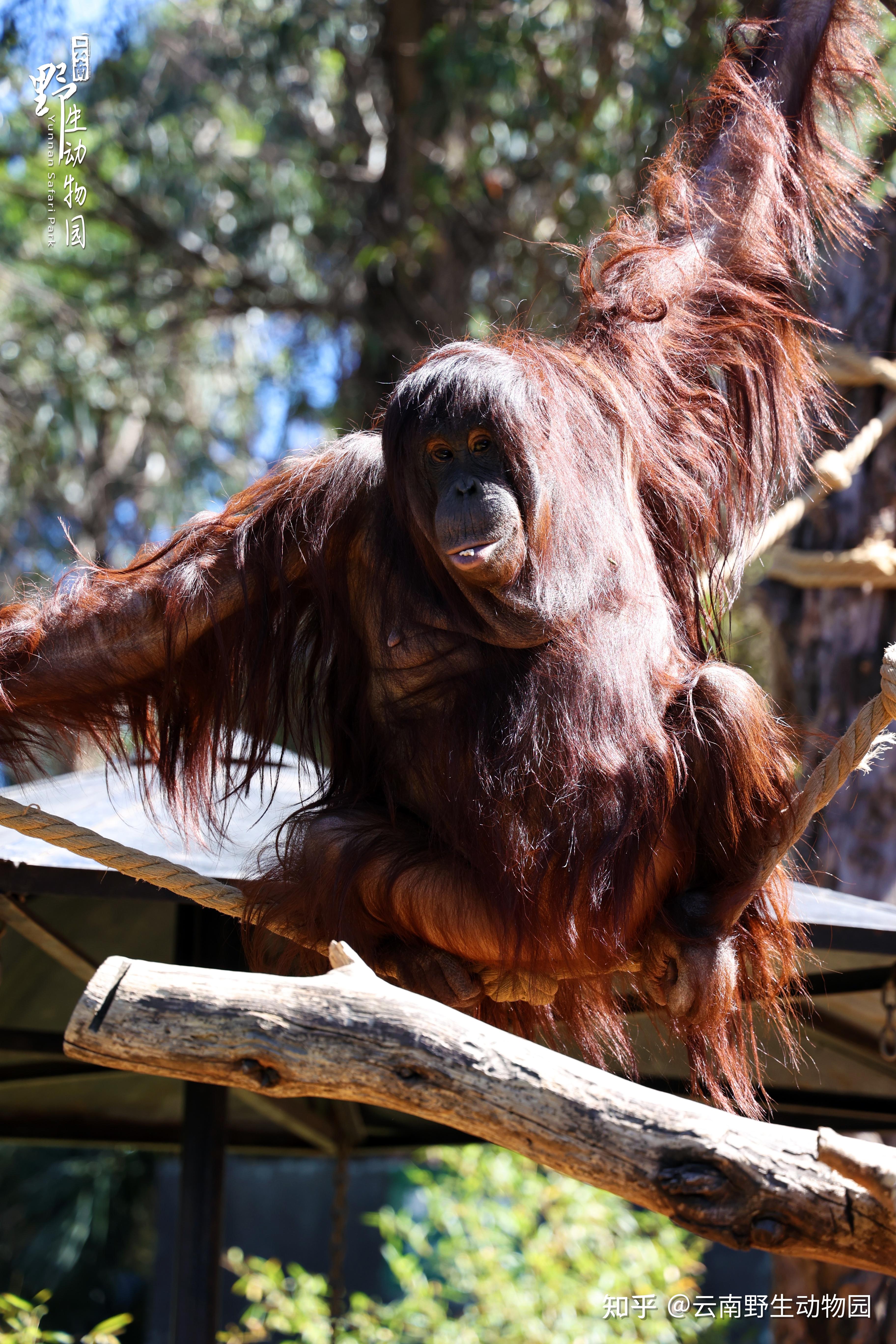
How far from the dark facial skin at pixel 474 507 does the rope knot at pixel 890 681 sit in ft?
1.78

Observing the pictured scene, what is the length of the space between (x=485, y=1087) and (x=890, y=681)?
880mm

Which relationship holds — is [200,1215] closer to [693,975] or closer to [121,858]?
[121,858]

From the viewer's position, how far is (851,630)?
4.20 m

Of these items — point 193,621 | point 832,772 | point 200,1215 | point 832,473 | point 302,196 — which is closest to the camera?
point 832,772

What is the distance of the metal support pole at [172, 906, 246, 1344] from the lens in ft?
9.48

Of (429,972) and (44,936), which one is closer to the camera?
(429,972)

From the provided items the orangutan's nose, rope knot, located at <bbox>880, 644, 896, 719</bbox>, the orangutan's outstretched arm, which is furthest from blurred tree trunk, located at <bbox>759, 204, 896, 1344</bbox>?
the orangutan's nose

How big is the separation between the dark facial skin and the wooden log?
720 mm

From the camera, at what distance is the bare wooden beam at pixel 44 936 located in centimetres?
261

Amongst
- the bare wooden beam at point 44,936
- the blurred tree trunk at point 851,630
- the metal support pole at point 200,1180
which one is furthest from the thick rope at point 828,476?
the bare wooden beam at point 44,936

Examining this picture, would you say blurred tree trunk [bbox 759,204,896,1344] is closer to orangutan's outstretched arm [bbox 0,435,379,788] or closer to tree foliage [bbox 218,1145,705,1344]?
tree foliage [bbox 218,1145,705,1344]

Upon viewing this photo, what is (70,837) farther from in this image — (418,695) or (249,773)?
(418,695)

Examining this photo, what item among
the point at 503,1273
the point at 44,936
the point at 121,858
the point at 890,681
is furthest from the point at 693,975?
the point at 503,1273

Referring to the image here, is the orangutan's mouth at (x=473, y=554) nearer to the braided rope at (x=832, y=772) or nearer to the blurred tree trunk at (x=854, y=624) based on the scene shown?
the braided rope at (x=832, y=772)
